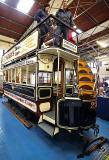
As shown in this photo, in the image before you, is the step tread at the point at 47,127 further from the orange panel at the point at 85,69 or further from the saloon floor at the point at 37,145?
the orange panel at the point at 85,69

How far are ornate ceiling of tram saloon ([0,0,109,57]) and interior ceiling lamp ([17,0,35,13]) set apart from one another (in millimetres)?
212

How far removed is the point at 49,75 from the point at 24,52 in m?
1.91

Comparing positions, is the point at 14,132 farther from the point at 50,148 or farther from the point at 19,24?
the point at 19,24

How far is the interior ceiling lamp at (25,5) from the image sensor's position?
6400 millimetres

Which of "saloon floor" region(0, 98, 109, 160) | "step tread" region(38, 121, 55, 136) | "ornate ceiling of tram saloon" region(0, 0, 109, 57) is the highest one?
"ornate ceiling of tram saloon" region(0, 0, 109, 57)

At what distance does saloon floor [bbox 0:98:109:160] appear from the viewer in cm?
250

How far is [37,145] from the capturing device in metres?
2.92

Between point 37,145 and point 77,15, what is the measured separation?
8.70 metres

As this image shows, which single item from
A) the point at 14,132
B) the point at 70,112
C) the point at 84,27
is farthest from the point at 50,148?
the point at 84,27

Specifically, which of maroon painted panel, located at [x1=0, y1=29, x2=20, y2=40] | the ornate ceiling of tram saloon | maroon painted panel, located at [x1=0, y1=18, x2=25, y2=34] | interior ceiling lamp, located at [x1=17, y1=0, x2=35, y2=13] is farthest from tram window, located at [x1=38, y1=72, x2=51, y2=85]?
maroon painted panel, located at [x1=0, y1=29, x2=20, y2=40]

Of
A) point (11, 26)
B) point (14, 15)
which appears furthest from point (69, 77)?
point (11, 26)

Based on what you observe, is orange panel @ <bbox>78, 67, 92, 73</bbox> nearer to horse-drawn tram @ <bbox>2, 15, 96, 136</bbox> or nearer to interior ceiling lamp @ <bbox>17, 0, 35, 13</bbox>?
horse-drawn tram @ <bbox>2, 15, 96, 136</bbox>

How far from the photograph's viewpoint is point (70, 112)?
275 cm

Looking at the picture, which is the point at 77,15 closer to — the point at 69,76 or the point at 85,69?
the point at 85,69
